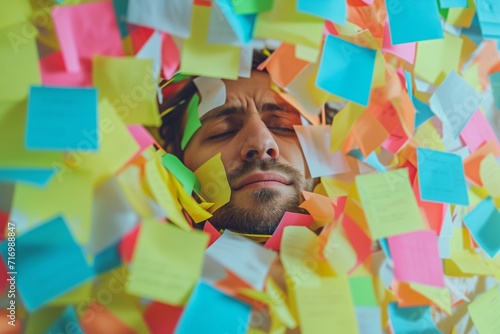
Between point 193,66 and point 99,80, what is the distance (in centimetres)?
13

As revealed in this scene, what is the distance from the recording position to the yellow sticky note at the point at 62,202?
0.57 m

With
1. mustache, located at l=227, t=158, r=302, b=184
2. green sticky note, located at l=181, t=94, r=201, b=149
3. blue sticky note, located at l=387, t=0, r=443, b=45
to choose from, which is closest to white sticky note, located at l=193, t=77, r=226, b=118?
green sticky note, located at l=181, t=94, r=201, b=149

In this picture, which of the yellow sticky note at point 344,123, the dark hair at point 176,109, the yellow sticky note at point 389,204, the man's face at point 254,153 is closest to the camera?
the yellow sticky note at point 389,204

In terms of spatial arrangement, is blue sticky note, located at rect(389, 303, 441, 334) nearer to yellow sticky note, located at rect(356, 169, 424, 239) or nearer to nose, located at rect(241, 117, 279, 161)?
yellow sticky note, located at rect(356, 169, 424, 239)

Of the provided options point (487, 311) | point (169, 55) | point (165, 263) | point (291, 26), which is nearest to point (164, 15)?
point (169, 55)

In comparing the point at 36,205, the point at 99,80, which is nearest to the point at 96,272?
the point at 36,205

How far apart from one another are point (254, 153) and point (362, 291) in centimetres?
38

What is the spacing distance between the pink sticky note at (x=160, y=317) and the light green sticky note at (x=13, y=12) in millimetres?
375

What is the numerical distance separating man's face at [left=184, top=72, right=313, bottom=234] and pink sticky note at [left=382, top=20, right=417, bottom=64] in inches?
10.6

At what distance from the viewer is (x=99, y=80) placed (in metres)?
0.62

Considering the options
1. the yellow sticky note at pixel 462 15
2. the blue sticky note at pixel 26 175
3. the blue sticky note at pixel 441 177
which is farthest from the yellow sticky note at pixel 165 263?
the yellow sticky note at pixel 462 15

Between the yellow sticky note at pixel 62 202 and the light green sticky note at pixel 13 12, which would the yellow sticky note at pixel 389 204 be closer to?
the yellow sticky note at pixel 62 202

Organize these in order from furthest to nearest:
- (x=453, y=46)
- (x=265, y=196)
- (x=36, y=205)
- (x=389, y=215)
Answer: (x=265, y=196) < (x=453, y=46) < (x=389, y=215) < (x=36, y=205)

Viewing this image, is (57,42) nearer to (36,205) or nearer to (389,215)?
(36,205)
